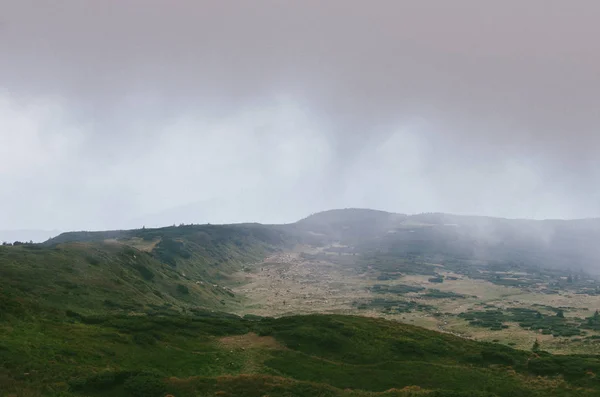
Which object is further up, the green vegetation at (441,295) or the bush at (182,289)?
the bush at (182,289)

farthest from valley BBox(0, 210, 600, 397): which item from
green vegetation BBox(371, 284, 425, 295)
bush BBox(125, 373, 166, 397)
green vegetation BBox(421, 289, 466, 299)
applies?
green vegetation BBox(371, 284, 425, 295)

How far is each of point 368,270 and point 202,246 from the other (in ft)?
256

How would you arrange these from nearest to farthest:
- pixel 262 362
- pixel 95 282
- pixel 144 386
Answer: pixel 144 386 < pixel 262 362 < pixel 95 282

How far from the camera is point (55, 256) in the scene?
2965 inches

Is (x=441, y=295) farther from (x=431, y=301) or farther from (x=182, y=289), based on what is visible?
(x=182, y=289)

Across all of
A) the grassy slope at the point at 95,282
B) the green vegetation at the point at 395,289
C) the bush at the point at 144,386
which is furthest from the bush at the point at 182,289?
the green vegetation at the point at 395,289

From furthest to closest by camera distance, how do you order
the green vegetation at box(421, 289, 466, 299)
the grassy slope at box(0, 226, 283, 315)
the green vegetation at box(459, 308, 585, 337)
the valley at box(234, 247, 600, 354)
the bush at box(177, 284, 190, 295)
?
the green vegetation at box(421, 289, 466, 299) → the bush at box(177, 284, 190, 295) → the green vegetation at box(459, 308, 585, 337) → the valley at box(234, 247, 600, 354) → the grassy slope at box(0, 226, 283, 315)

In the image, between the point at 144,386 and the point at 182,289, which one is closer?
the point at 144,386

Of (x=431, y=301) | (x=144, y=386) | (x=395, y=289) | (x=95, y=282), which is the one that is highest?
(x=95, y=282)

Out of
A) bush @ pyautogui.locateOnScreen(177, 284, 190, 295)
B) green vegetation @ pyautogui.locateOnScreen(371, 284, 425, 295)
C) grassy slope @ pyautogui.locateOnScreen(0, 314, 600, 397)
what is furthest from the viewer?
green vegetation @ pyautogui.locateOnScreen(371, 284, 425, 295)

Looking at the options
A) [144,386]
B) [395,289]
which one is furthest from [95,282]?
[395,289]

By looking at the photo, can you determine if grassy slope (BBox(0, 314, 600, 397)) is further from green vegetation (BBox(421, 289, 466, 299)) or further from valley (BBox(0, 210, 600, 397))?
green vegetation (BBox(421, 289, 466, 299))

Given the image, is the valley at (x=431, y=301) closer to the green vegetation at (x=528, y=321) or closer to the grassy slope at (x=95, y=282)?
the green vegetation at (x=528, y=321)

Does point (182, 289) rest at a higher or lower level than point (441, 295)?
higher
